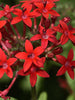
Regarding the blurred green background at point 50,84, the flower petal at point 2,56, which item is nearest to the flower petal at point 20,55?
the flower petal at point 2,56

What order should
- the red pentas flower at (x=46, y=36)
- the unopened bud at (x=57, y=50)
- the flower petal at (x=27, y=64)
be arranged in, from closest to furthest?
the flower petal at (x=27, y=64) < the red pentas flower at (x=46, y=36) < the unopened bud at (x=57, y=50)

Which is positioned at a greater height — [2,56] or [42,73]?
[2,56]

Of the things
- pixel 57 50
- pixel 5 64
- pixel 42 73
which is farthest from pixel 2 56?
pixel 57 50

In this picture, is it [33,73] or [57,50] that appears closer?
[33,73]

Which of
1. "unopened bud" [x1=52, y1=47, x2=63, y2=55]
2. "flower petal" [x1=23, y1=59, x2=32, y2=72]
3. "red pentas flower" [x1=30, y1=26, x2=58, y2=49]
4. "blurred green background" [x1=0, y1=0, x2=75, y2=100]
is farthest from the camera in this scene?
"blurred green background" [x1=0, y1=0, x2=75, y2=100]

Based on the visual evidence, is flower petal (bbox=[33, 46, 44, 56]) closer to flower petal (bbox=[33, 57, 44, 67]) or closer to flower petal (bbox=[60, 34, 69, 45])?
flower petal (bbox=[33, 57, 44, 67])

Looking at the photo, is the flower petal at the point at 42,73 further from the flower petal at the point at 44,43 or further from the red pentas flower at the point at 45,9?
the red pentas flower at the point at 45,9

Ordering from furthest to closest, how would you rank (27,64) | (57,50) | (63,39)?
(57,50) → (63,39) → (27,64)

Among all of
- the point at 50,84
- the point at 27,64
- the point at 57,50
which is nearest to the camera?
the point at 27,64

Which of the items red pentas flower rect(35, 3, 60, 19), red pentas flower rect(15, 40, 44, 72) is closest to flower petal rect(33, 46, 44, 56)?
red pentas flower rect(15, 40, 44, 72)

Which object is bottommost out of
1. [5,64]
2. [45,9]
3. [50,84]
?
[50,84]

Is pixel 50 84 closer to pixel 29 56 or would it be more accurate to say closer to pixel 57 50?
pixel 57 50
